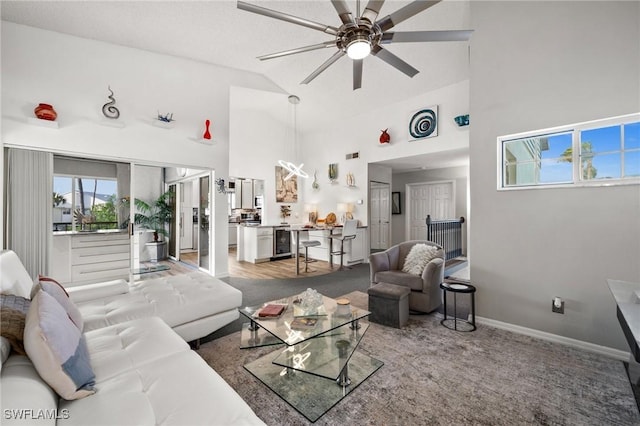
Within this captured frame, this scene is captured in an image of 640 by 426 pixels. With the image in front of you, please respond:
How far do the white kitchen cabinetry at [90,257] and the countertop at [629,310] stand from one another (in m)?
5.69

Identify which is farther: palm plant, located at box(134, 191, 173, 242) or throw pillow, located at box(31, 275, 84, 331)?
palm plant, located at box(134, 191, 173, 242)

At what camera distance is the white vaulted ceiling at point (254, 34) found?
3.28 metres

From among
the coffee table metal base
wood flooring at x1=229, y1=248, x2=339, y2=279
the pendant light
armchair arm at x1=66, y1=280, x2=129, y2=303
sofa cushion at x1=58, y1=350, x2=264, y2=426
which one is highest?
the pendant light

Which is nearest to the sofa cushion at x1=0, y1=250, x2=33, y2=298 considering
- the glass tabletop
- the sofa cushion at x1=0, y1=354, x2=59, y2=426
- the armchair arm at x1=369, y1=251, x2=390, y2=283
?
the sofa cushion at x1=0, y1=354, x2=59, y2=426

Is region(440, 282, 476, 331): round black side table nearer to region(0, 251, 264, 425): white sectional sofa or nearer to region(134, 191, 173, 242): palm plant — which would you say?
region(0, 251, 264, 425): white sectional sofa

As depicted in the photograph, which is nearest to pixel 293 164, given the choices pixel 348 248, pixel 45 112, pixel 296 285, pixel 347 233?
pixel 347 233

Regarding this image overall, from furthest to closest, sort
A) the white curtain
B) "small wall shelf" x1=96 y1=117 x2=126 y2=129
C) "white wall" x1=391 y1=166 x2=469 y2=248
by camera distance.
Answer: "white wall" x1=391 y1=166 x2=469 y2=248
"small wall shelf" x1=96 y1=117 x2=126 y2=129
the white curtain

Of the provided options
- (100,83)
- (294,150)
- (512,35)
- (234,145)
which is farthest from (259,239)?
(512,35)

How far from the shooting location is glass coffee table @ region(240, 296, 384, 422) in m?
1.74

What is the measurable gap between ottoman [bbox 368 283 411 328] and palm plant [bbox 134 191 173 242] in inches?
227

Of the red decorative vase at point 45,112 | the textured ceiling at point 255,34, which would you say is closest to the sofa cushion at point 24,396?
the red decorative vase at point 45,112

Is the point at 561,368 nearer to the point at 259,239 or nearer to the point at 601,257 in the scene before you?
the point at 601,257

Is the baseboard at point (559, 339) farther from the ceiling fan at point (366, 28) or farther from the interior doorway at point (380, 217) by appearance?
the interior doorway at point (380, 217)

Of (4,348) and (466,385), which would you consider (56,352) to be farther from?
(466,385)
